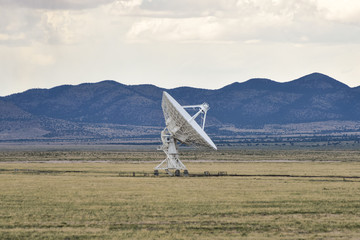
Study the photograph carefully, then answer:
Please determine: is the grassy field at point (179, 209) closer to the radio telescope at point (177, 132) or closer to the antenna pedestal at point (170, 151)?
the radio telescope at point (177, 132)

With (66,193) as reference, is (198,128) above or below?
above

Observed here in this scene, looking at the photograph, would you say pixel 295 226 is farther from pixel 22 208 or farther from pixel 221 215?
pixel 22 208

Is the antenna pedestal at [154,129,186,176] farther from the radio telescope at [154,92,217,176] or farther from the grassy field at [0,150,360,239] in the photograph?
the grassy field at [0,150,360,239]

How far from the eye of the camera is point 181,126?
278 ft

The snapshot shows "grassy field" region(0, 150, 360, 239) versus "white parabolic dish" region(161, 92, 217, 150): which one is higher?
"white parabolic dish" region(161, 92, 217, 150)

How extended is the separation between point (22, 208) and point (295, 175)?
43.6 metres

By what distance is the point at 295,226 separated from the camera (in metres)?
44.9

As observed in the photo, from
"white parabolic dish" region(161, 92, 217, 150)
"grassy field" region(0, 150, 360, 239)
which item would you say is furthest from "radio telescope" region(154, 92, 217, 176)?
"grassy field" region(0, 150, 360, 239)

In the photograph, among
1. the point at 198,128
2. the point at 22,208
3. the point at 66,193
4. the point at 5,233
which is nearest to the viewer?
the point at 5,233

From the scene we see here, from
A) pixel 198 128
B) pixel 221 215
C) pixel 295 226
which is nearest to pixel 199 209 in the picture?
pixel 221 215

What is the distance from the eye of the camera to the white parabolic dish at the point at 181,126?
83500 mm

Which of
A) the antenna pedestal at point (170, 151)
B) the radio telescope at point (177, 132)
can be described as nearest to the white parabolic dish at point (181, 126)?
the radio telescope at point (177, 132)

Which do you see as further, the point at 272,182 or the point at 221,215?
the point at 272,182

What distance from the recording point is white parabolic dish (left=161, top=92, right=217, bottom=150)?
83500 mm
